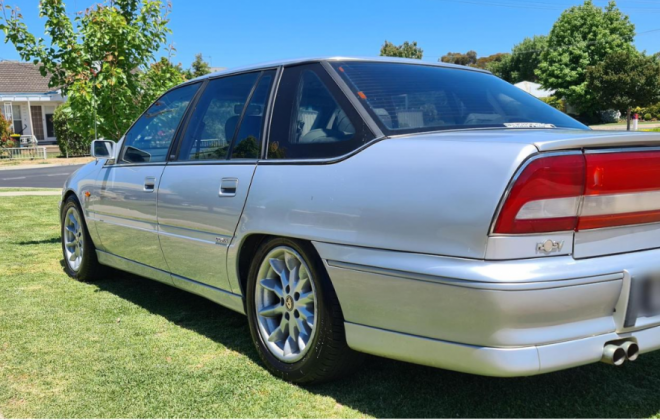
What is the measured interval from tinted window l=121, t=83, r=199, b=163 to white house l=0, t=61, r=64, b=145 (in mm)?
32881

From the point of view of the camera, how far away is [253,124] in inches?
141

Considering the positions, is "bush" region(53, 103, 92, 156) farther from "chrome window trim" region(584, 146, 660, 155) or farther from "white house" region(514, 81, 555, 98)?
"white house" region(514, 81, 555, 98)

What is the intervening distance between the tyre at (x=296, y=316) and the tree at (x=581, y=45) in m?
51.5

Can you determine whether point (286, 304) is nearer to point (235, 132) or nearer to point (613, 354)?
point (235, 132)

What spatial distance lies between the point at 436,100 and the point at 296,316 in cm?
135

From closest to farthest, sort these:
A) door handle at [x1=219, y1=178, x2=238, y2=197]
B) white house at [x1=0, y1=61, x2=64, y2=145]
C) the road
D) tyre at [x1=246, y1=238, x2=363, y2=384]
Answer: tyre at [x1=246, y1=238, x2=363, y2=384]
door handle at [x1=219, y1=178, x2=238, y2=197]
the road
white house at [x1=0, y1=61, x2=64, y2=145]

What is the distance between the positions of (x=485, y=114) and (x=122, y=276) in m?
4.01

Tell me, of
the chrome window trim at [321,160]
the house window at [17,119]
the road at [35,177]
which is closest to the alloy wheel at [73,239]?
the chrome window trim at [321,160]

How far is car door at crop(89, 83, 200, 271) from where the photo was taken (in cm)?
426

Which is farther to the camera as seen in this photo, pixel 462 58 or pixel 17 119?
pixel 462 58

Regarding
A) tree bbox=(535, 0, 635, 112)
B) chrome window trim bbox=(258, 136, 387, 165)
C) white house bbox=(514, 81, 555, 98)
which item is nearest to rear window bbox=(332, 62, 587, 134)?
chrome window trim bbox=(258, 136, 387, 165)

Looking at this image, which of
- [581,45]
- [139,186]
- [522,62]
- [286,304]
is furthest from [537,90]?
[286,304]

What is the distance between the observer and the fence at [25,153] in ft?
93.9

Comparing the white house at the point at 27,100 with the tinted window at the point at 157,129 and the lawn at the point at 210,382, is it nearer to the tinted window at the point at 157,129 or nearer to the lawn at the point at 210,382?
the tinted window at the point at 157,129
